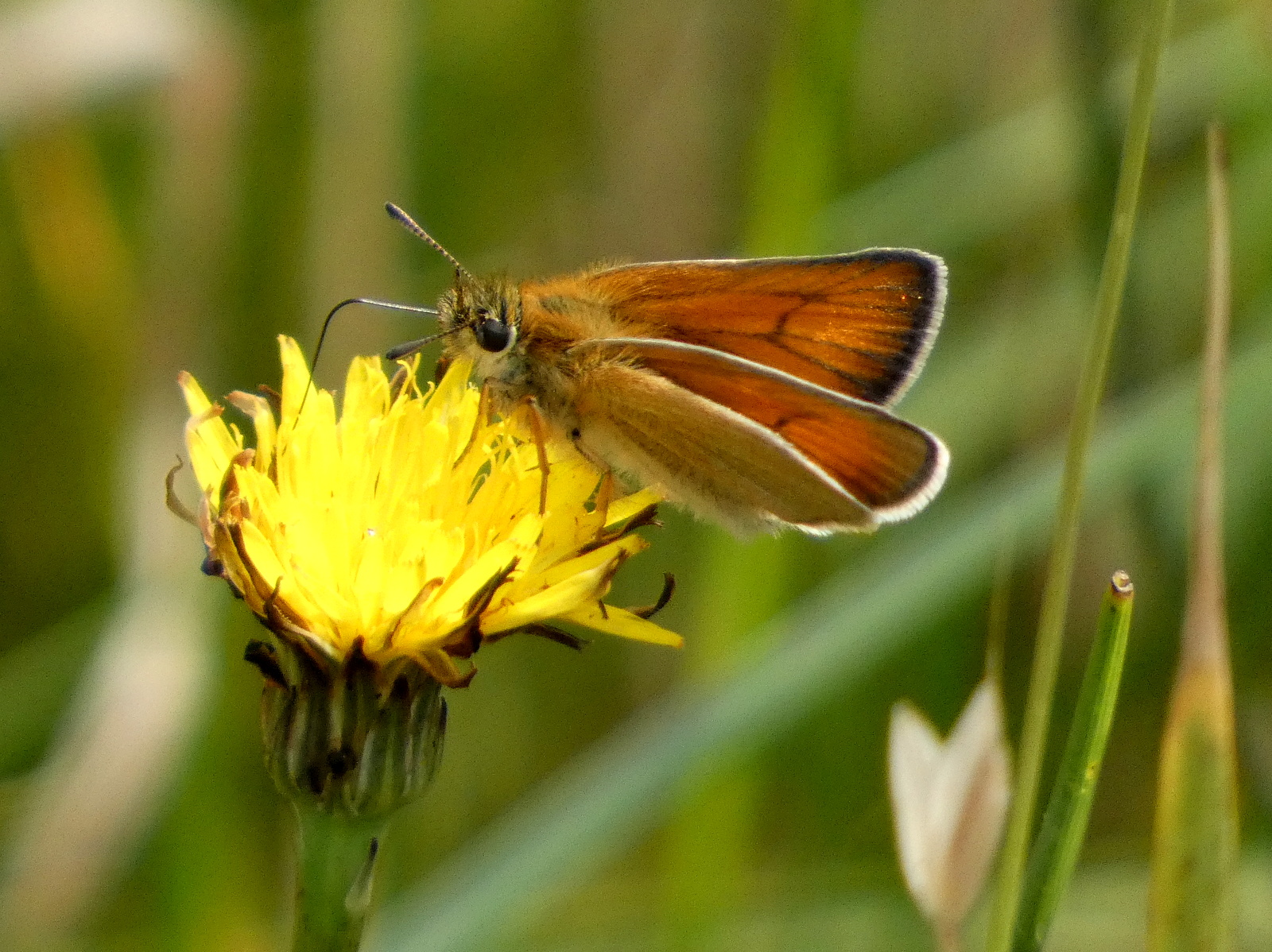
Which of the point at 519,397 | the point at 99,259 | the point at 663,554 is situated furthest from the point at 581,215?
the point at 519,397

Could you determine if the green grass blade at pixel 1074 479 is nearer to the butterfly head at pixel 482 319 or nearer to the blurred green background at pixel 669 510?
the blurred green background at pixel 669 510

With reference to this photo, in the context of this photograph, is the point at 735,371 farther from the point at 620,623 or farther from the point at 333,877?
the point at 333,877

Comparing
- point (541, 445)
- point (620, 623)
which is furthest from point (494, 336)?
point (620, 623)

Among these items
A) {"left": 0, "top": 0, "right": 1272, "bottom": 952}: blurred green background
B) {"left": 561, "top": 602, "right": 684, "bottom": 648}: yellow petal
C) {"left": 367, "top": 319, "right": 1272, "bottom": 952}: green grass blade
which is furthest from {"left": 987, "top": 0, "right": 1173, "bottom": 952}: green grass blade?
{"left": 367, "top": 319, "right": 1272, "bottom": 952}: green grass blade

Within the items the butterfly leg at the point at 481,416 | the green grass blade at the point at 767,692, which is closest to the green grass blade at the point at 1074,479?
the green grass blade at the point at 767,692

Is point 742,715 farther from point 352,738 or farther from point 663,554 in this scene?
point 663,554

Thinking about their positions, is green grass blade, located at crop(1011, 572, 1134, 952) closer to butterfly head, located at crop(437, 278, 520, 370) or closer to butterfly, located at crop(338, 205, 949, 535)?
butterfly, located at crop(338, 205, 949, 535)
